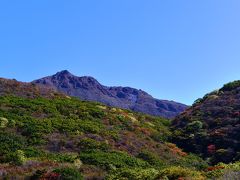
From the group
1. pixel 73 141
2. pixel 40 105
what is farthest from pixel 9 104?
pixel 73 141

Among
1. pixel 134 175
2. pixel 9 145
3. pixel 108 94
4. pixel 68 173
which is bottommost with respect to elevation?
pixel 68 173

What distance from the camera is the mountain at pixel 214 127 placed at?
136ft

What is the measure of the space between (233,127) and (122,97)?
465 ft

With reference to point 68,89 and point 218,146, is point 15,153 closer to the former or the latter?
point 218,146

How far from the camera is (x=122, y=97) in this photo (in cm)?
18700

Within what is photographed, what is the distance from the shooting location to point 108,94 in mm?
180625

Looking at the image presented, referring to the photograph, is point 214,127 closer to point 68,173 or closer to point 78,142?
point 78,142

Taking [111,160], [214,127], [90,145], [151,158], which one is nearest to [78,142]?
[90,145]

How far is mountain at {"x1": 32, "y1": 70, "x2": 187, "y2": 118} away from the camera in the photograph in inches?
6516

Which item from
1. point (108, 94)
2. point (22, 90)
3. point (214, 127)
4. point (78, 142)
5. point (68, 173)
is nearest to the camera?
point (68, 173)

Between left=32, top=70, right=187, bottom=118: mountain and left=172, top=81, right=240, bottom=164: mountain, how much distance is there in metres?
106

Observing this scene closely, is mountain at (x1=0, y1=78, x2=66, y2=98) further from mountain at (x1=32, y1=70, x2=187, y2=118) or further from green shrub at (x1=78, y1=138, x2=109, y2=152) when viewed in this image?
mountain at (x1=32, y1=70, x2=187, y2=118)

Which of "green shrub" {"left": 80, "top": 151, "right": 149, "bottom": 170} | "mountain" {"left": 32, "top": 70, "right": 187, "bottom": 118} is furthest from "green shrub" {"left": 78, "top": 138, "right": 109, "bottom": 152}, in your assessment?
"mountain" {"left": 32, "top": 70, "right": 187, "bottom": 118}

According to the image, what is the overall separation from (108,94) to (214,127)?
134 meters
